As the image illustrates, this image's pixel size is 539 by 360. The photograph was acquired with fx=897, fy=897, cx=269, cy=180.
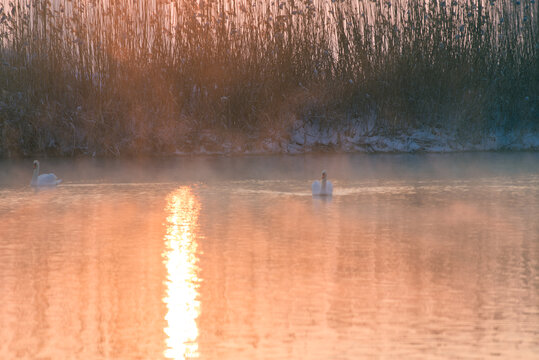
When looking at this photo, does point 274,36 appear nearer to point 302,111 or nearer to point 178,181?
point 302,111

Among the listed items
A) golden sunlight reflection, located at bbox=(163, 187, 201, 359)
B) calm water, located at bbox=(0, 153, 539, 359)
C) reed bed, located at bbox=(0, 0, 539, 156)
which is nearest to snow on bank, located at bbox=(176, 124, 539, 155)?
reed bed, located at bbox=(0, 0, 539, 156)

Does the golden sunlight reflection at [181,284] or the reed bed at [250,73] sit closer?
the golden sunlight reflection at [181,284]

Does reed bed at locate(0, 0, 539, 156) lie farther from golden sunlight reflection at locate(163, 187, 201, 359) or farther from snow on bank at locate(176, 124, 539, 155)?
golden sunlight reflection at locate(163, 187, 201, 359)

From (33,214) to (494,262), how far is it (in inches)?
181

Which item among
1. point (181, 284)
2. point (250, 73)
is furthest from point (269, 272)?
point (250, 73)

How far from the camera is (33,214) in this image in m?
8.55

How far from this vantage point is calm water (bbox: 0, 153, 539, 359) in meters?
4.07

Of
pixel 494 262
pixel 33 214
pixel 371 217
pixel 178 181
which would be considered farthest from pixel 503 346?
pixel 178 181

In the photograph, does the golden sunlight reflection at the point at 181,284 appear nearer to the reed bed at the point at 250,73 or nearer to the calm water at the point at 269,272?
the calm water at the point at 269,272

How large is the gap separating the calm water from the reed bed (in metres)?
6.33

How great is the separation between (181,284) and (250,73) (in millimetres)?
12578

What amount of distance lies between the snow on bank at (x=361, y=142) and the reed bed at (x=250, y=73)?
6.8 inches

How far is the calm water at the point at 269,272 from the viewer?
4.07 m

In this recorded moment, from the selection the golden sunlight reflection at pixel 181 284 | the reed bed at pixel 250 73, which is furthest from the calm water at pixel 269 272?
the reed bed at pixel 250 73
